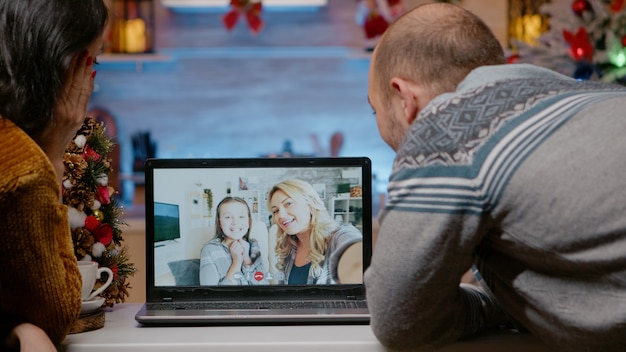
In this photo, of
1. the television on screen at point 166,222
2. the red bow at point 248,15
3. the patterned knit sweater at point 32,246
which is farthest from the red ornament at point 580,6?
the patterned knit sweater at point 32,246

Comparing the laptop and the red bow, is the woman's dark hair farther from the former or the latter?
the red bow

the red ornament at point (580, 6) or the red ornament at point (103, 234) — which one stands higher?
the red ornament at point (580, 6)

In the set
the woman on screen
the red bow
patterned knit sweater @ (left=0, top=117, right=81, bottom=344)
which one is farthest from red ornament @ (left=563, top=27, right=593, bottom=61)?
patterned knit sweater @ (left=0, top=117, right=81, bottom=344)

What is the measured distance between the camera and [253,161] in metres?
1.30

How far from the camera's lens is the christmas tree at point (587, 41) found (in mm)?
2543

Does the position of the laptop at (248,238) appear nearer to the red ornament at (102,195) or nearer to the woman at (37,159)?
the red ornament at (102,195)

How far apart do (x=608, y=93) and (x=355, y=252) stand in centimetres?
51

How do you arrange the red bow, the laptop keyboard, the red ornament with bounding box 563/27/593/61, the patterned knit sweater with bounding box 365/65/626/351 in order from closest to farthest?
1. the patterned knit sweater with bounding box 365/65/626/351
2. the laptop keyboard
3. the red ornament with bounding box 563/27/593/61
4. the red bow

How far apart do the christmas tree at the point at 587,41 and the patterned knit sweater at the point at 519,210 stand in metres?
1.72

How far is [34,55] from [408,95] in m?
0.50

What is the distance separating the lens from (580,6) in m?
2.62

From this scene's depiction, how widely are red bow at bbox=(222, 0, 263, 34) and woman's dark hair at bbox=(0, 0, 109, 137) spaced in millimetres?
2518

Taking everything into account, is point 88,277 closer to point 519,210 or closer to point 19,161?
point 19,161

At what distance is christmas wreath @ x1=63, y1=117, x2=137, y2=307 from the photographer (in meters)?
1.22
